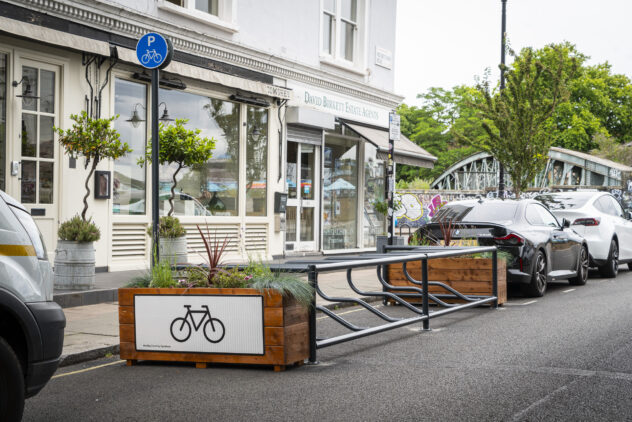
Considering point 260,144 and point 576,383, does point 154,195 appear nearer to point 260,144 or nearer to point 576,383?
point 576,383

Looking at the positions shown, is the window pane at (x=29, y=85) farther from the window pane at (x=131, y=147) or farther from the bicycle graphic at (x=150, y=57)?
the bicycle graphic at (x=150, y=57)

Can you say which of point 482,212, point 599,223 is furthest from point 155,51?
point 599,223

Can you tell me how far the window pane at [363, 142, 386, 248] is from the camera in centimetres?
2028

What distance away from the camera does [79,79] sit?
38.8ft

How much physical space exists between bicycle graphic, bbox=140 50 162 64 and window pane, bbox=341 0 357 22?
37.6 feet

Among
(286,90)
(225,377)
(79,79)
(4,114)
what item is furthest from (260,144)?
(225,377)

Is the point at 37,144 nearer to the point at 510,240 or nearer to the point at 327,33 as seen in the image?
the point at 510,240

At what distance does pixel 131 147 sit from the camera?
1286 centimetres

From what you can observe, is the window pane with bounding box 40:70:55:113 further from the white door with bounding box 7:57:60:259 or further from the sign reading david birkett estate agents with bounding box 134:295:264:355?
the sign reading david birkett estate agents with bounding box 134:295:264:355

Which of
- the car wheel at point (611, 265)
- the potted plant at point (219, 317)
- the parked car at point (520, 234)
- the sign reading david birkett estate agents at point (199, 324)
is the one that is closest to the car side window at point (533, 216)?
the parked car at point (520, 234)

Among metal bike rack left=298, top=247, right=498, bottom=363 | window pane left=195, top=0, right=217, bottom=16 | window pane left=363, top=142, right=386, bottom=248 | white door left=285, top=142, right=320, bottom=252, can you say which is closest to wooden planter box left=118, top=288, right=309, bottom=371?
metal bike rack left=298, top=247, right=498, bottom=363

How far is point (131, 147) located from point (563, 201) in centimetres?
906

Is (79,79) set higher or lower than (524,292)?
higher

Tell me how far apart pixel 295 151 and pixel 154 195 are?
9.52 meters
